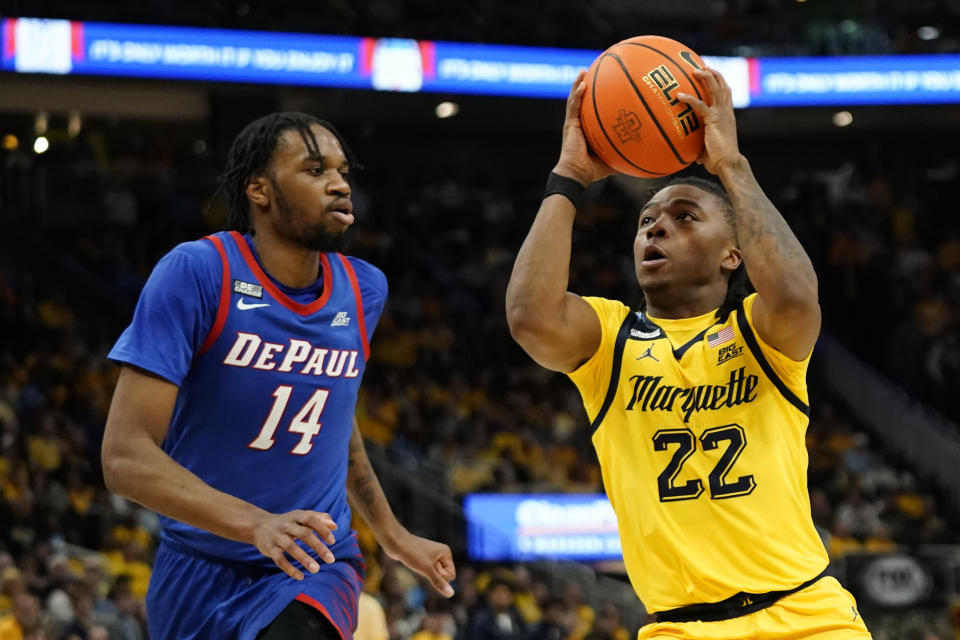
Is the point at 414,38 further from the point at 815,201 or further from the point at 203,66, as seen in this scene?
the point at 815,201

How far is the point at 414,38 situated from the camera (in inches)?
696

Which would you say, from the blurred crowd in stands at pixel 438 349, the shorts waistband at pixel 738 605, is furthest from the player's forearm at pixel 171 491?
the blurred crowd in stands at pixel 438 349

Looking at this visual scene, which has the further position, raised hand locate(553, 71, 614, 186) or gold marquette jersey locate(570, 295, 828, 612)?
raised hand locate(553, 71, 614, 186)

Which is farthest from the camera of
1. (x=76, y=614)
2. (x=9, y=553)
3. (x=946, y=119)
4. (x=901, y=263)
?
(x=946, y=119)

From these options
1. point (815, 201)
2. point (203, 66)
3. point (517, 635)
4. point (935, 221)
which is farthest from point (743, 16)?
point (517, 635)

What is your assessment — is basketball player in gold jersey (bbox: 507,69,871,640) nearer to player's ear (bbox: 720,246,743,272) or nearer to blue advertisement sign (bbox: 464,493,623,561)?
player's ear (bbox: 720,246,743,272)

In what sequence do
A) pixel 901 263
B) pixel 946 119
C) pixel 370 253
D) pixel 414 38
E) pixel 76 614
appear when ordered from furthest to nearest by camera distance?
pixel 946 119, pixel 901 263, pixel 370 253, pixel 414 38, pixel 76 614

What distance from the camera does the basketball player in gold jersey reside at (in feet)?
12.3

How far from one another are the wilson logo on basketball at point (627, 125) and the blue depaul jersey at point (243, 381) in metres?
1.16

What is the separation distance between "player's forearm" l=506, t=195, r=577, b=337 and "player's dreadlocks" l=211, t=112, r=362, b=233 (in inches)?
26.4

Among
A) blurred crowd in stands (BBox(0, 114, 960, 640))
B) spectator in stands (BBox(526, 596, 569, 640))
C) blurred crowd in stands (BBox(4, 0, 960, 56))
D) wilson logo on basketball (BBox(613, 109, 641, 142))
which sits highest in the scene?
blurred crowd in stands (BBox(4, 0, 960, 56))

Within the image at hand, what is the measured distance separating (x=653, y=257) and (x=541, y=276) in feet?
1.39

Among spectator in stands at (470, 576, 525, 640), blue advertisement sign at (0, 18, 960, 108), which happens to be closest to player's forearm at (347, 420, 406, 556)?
spectator in stands at (470, 576, 525, 640)

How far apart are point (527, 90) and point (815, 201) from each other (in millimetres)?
6155
